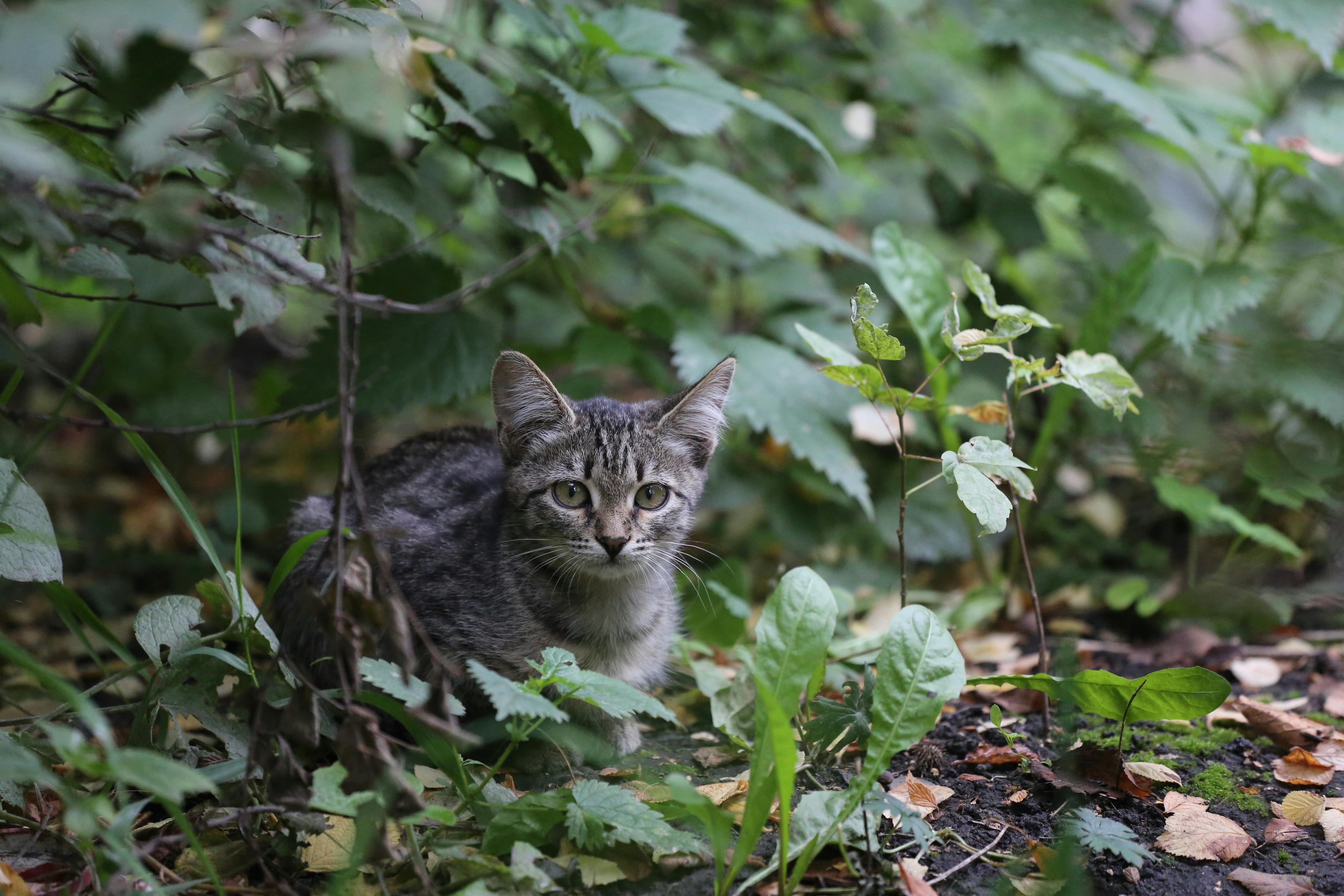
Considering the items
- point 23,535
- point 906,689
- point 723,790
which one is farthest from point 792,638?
point 23,535

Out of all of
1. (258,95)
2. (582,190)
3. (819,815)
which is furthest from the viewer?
(582,190)

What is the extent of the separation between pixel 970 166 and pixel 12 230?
425 cm

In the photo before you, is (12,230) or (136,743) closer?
(12,230)

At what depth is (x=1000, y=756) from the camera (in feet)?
9.30

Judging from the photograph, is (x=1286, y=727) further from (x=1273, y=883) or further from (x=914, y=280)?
(x=914, y=280)

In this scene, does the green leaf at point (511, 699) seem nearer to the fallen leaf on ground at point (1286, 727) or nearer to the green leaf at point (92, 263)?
the green leaf at point (92, 263)

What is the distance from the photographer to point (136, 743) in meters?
2.51

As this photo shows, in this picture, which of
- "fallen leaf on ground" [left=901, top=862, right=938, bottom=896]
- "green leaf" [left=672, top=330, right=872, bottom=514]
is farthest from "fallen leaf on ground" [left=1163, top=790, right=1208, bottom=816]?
"green leaf" [left=672, top=330, right=872, bottom=514]

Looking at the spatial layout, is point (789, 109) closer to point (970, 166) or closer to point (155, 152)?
point (970, 166)

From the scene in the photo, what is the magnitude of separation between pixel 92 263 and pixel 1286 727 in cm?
372

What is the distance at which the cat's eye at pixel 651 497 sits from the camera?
11.0ft

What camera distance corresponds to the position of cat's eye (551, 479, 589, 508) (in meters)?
3.27

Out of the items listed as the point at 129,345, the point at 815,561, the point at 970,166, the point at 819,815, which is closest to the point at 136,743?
the point at 819,815

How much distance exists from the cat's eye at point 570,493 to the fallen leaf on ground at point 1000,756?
1422mm
